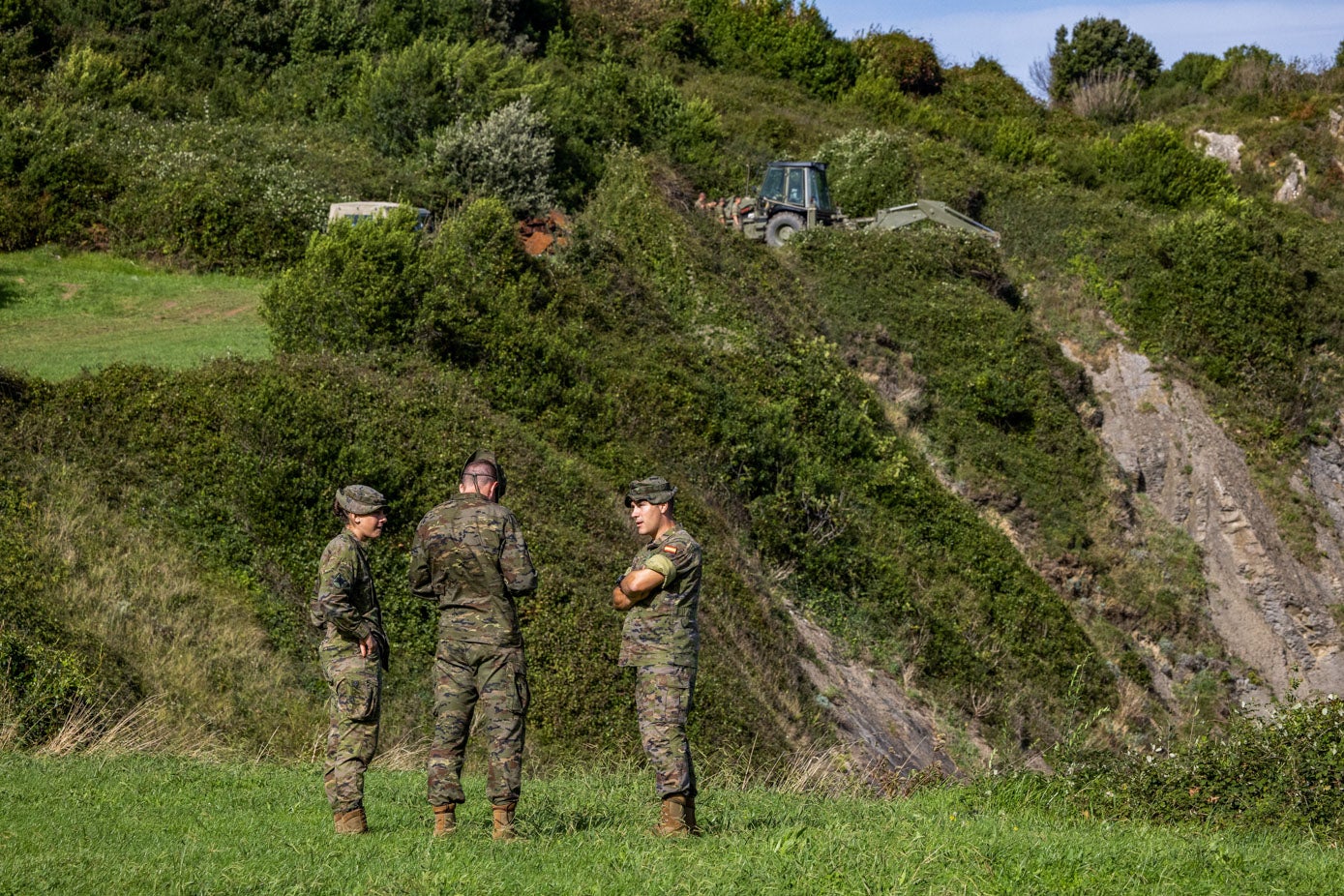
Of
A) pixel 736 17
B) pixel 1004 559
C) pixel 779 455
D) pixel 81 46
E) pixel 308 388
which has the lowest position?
pixel 1004 559

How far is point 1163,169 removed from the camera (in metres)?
45.0

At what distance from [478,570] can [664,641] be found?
3.47 feet

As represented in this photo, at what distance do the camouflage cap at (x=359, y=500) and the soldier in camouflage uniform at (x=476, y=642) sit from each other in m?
0.34

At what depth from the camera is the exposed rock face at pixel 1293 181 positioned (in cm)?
4850

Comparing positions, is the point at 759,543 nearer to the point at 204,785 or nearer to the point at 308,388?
the point at 308,388

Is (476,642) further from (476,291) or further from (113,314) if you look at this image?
(113,314)

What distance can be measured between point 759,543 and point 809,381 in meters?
6.05

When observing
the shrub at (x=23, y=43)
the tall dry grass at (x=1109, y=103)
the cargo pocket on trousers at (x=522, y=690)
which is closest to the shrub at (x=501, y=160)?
the shrub at (x=23, y=43)

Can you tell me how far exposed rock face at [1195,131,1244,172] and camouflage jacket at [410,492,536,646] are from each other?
48.7m

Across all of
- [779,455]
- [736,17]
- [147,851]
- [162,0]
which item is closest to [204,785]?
[147,851]

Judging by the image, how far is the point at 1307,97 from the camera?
52.3 meters

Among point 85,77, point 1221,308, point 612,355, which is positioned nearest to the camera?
point 612,355

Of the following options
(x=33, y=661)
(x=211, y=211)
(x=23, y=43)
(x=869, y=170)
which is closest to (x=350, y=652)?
(x=33, y=661)

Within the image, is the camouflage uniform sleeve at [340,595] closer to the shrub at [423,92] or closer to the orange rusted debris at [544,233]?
the orange rusted debris at [544,233]
